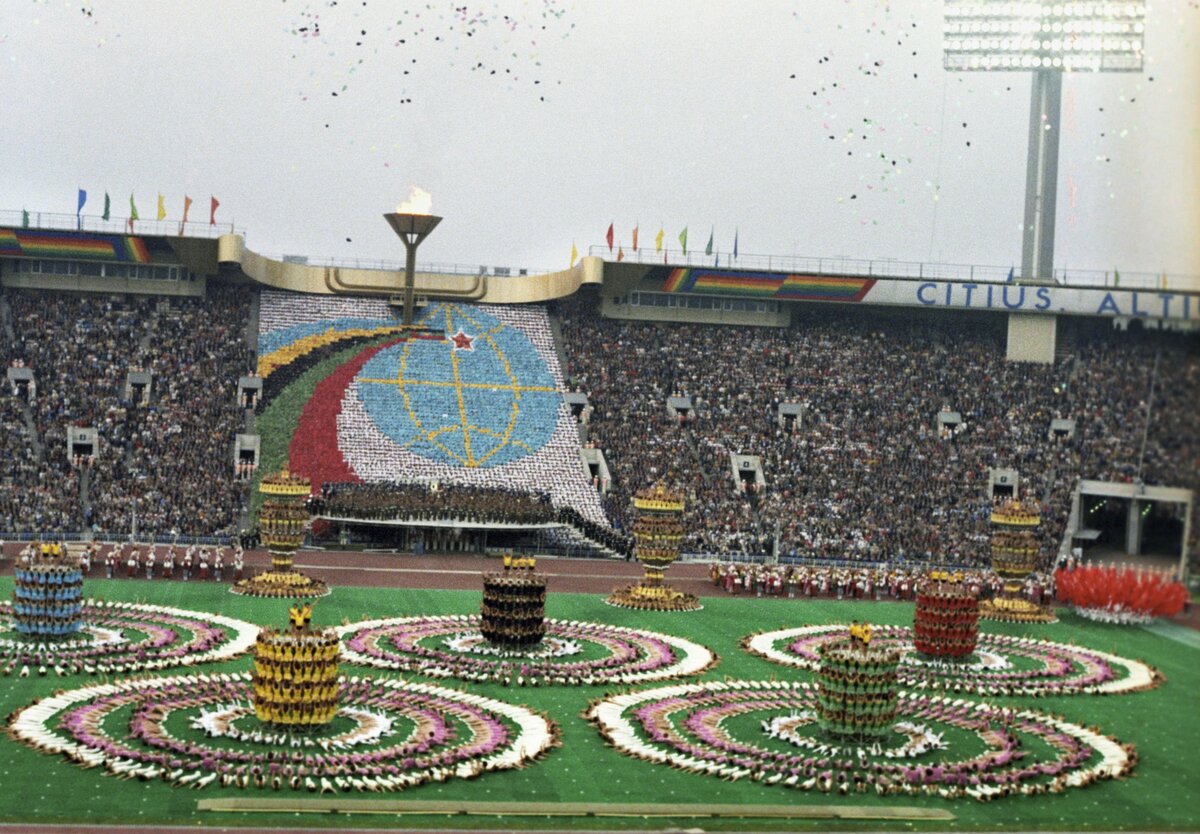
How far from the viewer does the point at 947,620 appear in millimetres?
36312

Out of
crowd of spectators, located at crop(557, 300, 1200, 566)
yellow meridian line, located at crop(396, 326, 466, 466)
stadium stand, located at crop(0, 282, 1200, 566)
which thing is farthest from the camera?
yellow meridian line, located at crop(396, 326, 466, 466)

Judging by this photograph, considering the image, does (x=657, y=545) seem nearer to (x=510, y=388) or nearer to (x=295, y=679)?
(x=295, y=679)

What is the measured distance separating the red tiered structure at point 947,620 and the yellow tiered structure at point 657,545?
9985mm

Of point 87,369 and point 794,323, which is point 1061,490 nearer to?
point 794,323

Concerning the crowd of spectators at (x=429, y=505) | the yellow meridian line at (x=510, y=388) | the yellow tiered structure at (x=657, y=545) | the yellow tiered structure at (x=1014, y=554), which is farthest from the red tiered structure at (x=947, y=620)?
the yellow meridian line at (x=510, y=388)

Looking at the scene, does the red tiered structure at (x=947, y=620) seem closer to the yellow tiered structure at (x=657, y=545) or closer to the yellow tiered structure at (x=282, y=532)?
the yellow tiered structure at (x=657, y=545)

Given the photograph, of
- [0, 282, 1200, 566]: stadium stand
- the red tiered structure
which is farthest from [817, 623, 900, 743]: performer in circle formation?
[0, 282, 1200, 566]: stadium stand

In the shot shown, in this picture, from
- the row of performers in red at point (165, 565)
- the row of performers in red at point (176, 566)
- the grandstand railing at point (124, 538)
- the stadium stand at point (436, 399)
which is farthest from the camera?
the stadium stand at point (436, 399)

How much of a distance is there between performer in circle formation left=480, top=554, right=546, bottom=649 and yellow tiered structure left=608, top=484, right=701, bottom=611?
32.1 feet

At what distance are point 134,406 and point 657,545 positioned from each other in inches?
1270

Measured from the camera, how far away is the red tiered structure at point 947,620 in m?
36.2

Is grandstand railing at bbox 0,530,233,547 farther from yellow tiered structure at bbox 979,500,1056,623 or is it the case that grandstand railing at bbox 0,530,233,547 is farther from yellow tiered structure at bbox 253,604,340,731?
yellow tiered structure at bbox 253,604,340,731

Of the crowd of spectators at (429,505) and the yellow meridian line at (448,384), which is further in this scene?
the yellow meridian line at (448,384)

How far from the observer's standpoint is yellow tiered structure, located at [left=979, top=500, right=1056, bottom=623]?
44.6m
